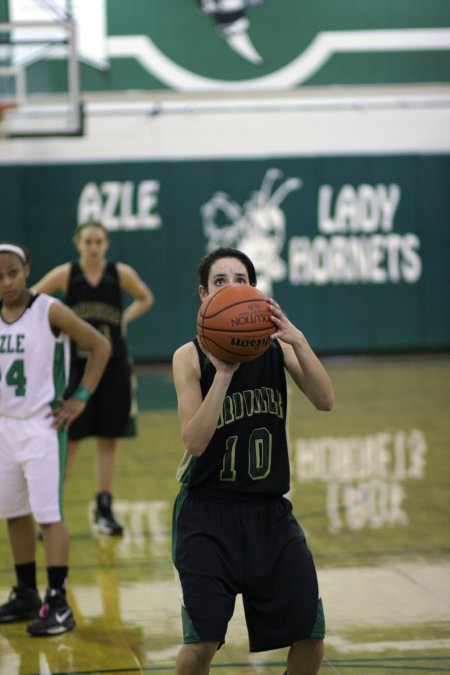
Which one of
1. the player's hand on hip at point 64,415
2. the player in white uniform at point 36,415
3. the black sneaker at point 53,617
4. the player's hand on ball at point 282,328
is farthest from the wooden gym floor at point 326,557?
the player's hand on ball at point 282,328

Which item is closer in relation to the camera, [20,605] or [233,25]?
[20,605]

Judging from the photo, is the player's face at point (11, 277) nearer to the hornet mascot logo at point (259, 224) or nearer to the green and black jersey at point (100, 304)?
the green and black jersey at point (100, 304)

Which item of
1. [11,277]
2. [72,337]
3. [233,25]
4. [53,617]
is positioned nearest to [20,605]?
[53,617]

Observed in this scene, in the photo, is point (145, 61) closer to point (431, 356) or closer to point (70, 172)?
point (70, 172)

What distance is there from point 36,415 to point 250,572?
1.81 meters

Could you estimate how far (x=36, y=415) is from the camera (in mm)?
4668

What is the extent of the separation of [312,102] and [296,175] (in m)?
1.03

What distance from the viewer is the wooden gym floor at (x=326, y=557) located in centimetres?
425

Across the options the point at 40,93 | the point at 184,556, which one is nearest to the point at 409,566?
the point at 184,556

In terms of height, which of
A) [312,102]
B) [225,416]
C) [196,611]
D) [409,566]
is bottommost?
[409,566]

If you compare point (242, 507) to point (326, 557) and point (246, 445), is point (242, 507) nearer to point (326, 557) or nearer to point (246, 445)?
point (246, 445)

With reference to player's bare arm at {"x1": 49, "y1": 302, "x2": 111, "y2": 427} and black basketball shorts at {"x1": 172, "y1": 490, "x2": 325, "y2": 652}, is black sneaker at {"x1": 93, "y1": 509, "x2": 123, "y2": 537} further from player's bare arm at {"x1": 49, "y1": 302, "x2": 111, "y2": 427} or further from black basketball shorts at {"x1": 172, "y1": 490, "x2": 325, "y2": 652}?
black basketball shorts at {"x1": 172, "y1": 490, "x2": 325, "y2": 652}

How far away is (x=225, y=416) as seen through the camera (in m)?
3.18

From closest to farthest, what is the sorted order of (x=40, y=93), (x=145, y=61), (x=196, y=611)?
(x=196, y=611) < (x=40, y=93) < (x=145, y=61)
